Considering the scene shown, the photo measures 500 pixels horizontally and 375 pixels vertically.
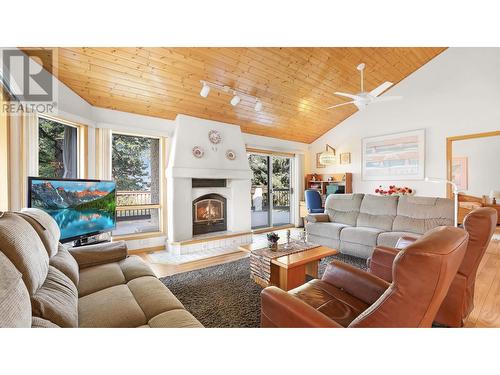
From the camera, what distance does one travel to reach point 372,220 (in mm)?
3645

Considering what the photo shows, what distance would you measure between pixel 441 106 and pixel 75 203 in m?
6.14

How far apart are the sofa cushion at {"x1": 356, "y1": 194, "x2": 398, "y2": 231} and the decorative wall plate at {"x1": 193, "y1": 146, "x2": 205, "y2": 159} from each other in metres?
3.00

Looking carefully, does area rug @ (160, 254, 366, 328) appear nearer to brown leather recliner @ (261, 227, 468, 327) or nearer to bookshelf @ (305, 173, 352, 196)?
brown leather recliner @ (261, 227, 468, 327)

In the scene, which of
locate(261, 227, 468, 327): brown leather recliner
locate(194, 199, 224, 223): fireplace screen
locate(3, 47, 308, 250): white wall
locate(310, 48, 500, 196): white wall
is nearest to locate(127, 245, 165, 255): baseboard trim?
locate(3, 47, 308, 250): white wall

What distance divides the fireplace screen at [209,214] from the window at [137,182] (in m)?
0.68

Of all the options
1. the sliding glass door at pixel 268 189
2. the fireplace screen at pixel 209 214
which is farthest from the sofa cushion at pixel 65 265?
the sliding glass door at pixel 268 189

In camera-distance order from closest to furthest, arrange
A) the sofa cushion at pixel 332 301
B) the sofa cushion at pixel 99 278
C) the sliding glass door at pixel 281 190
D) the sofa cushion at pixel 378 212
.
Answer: the sofa cushion at pixel 332 301 < the sofa cushion at pixel 99 278 < the sofa cushion at pixel 378 212 < the sliding glass door at pixel 281 190

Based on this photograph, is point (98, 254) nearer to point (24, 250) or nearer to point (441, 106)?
point (24, 250)

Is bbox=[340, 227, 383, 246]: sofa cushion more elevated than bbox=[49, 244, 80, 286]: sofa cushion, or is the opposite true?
bbox=[49, 244, 80, 286]: sofa cushion

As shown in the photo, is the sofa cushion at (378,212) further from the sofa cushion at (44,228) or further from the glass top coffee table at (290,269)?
the sofa cushion at (44,228)

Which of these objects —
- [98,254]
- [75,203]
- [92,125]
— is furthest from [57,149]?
[98,254]

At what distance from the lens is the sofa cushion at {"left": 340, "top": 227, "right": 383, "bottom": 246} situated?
3176 millimetres

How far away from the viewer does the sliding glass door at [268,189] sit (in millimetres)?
5516
